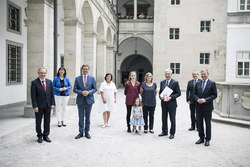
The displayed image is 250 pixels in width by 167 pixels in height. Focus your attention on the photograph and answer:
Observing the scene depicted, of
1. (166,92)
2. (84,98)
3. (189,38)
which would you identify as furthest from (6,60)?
(189,38)

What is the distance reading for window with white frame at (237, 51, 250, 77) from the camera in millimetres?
20703

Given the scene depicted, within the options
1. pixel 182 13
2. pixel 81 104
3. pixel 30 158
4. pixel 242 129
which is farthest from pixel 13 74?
pixel 182 13

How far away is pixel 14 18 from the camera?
515 inches

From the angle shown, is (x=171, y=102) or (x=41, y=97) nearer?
(x=41, y=97)

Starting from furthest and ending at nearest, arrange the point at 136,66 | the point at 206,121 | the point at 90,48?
1. the point at 136,66
2. the point at 90,48
3. the point at 206,121

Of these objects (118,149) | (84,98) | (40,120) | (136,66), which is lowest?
(118,149)

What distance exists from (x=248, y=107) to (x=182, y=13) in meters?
17.0

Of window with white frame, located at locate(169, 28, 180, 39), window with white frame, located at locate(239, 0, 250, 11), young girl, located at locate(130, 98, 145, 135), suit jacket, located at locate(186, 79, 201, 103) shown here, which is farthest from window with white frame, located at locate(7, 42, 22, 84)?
window with white frame, located at locate(239, 0, 250, 11)

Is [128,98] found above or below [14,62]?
below

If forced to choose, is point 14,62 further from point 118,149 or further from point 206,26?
point 206,26

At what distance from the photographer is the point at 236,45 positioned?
20453mm

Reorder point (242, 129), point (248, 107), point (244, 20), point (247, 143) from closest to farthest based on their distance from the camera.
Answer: point (247, 143) → point (242, 129) → point (248, 107) → point (244, 20)

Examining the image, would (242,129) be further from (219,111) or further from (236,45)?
(236,45)

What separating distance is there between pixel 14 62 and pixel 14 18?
2.33 meters
